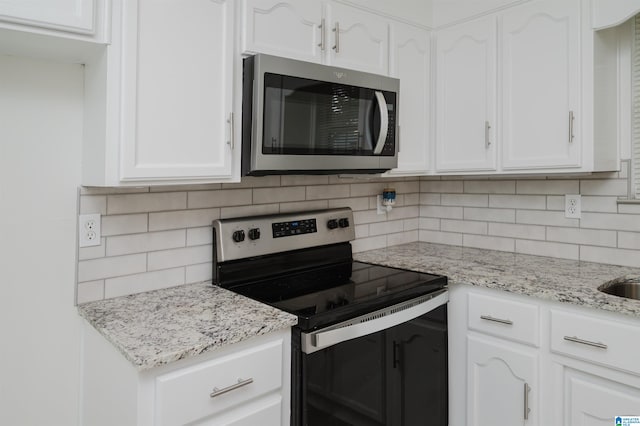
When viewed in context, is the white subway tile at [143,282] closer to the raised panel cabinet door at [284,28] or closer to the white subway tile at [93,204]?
the white subway tile at [93,204]

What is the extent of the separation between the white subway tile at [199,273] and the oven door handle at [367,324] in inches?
24.5

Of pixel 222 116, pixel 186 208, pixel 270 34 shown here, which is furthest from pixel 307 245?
pixel 270 34

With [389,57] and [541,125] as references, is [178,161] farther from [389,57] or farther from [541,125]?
[541,125]

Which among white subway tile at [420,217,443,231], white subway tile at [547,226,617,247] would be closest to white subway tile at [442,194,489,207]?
white subway tile at [420,217,443,231]

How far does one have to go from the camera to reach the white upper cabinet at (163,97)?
4.36 feet

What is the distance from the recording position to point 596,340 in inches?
60.0

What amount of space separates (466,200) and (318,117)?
4.00 ft

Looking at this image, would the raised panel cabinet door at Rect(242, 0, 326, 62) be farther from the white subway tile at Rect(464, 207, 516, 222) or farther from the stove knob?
the white subway tile at Rect(464, 207, 516, 222)

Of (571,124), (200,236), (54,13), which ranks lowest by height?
(200,236)

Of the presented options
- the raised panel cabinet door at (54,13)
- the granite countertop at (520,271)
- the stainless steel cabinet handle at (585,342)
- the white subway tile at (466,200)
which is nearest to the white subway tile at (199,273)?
the granite countertop at (520,271)

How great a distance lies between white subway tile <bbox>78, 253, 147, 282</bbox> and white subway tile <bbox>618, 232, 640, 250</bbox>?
6.59ft

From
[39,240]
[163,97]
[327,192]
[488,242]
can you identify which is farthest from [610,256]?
[39,240]

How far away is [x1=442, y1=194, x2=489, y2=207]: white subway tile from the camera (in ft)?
8.09

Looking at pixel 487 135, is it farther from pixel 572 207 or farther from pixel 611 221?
pixel 611 221
